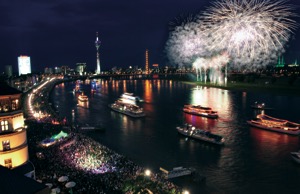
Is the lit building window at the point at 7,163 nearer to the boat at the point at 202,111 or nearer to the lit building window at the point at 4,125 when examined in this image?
the lit building window at the point at 4,125

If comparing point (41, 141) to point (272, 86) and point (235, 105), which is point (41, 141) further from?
point (272, 86)

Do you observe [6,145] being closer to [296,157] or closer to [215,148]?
[215,148]

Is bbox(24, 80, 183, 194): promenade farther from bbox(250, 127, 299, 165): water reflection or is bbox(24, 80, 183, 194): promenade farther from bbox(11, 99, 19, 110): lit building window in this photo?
bbox(250, 127, 299, 165): water reflection

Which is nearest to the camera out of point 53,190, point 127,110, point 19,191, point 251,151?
point 19,191

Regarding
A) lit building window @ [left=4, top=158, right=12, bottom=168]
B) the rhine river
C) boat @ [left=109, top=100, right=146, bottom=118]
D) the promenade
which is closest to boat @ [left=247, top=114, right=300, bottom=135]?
the rhine river

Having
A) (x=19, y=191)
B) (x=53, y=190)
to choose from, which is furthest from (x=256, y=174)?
(x=19, y=191)

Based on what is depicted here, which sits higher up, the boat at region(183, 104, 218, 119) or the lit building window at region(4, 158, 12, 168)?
the lit building window at region(4, 158, 12, 168)
